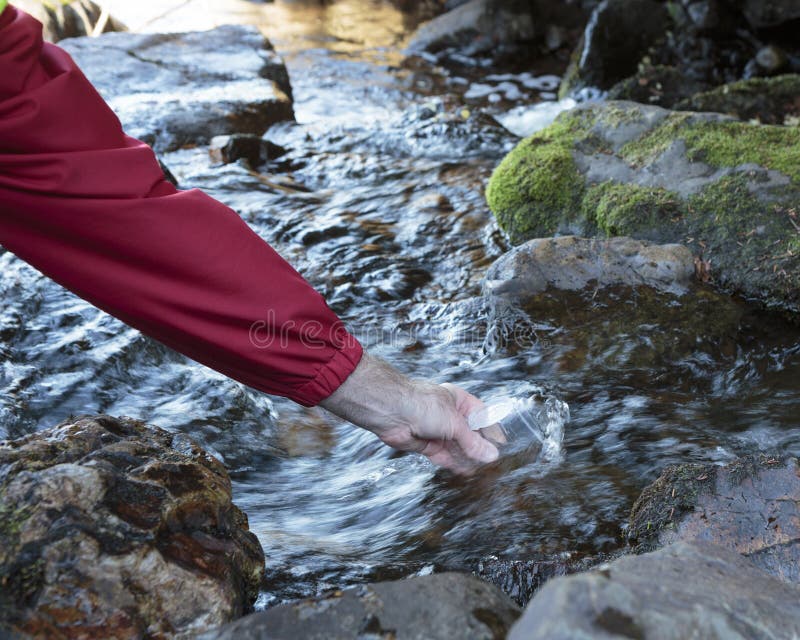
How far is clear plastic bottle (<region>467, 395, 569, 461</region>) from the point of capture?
3389mm

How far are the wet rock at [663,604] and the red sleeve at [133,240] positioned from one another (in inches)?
50.6

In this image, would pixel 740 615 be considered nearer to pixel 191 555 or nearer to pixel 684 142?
pixel 191 555

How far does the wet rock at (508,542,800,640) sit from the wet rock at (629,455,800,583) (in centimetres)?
55

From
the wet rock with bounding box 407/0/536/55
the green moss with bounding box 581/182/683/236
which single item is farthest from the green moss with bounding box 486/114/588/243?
the wet rock with bounding box 407/0/536/55

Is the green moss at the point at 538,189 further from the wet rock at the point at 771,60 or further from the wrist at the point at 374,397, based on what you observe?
the wet rock at the point at 771,60

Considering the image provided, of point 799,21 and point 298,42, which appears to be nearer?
point 799,21

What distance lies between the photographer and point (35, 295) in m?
4.86

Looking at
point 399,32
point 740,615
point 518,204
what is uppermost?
point 740,615

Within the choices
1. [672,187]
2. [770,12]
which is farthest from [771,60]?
[672,187]

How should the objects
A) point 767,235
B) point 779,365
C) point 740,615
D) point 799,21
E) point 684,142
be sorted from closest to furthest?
point 740,615
point 779,365
point 767,235
point 684,142
point 799,21

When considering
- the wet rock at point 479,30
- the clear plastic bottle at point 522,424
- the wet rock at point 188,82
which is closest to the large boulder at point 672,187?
the clear plastic bottle at point 522,424

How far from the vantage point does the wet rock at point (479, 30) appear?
1330 centimetres

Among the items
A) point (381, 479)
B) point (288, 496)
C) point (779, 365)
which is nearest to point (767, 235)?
point (779, 365)

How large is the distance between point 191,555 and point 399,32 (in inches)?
538
